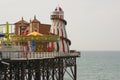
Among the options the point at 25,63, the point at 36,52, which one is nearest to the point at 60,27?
the point at 36,52

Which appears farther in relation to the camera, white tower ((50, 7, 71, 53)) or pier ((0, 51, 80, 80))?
white tower ((50, 7, 71, 53))

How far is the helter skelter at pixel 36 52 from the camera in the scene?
41469 millimetres

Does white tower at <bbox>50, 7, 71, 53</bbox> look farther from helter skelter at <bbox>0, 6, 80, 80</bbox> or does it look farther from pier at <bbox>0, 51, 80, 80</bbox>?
pier at <bbox>0, 51, 80, 80</bbox>

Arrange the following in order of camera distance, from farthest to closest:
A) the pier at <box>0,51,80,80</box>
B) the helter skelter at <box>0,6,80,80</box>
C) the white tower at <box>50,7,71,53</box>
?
the white tower at <box>50,7,71,53</box> < the helter skelter at <box>0,6,80,80</box> < the pier at <box>0,51,80,80</box>

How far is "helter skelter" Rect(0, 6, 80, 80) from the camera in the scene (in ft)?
136

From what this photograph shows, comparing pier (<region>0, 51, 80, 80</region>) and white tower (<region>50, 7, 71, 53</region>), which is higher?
white tower (<region>50, 7, 71, 53</region>)

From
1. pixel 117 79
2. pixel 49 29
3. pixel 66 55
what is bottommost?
pixel 117 79

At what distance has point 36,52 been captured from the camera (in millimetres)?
46031

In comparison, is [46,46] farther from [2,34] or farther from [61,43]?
[2,34]

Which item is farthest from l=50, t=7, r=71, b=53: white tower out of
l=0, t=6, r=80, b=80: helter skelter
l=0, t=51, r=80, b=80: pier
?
l=0, t=51, r=80, b=80: pier

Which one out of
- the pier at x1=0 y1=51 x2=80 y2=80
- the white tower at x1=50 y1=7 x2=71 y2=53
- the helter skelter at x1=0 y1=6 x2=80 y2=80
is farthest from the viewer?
the white tower at x1=50 y1=7 x2=71 y2=53

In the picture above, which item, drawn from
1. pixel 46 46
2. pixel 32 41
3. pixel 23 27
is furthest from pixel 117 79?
pixel 32 41

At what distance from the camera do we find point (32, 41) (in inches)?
2083

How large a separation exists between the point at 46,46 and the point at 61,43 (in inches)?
163
